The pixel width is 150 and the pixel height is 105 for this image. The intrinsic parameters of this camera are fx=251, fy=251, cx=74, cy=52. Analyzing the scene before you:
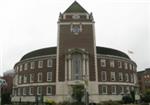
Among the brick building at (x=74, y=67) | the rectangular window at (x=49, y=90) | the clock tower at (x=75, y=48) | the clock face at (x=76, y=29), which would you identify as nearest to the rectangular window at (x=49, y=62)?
the brick building at (x=74, y=67)

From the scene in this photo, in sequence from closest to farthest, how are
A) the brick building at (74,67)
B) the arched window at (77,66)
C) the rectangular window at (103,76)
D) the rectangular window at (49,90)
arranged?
1. the arched window at (77,66)
2. the brick building at (74,67)
3. the rectangular window at (49,90)
4. the rectangular window at (103,76)

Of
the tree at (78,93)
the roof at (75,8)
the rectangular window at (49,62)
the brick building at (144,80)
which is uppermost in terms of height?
the roof at (75,8)

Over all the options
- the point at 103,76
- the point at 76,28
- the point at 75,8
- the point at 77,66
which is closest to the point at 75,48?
the point at 77,66

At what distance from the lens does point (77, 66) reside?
6400 cm

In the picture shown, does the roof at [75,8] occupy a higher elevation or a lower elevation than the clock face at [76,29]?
higher

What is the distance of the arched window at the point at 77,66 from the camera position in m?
62.9

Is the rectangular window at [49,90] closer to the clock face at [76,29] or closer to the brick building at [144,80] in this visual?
the clock face at [76,29]

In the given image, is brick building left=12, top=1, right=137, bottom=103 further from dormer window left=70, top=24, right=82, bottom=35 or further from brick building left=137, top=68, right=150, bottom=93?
brick building left=137, top=68, right=150, bottom=93

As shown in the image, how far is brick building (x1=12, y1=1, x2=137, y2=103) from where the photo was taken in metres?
63.1

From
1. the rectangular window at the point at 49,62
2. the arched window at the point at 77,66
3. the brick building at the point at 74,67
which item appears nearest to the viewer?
the arched window at the point at 77,66

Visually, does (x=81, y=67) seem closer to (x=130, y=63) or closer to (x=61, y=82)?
(x=61, y=82)

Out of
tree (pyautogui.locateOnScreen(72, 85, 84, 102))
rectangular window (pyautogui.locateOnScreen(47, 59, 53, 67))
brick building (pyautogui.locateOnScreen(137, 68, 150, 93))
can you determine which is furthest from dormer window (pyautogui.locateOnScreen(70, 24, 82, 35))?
brick building (pyautogui.locateOnScreen(137, 68, 150, 93))

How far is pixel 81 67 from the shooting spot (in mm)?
63656

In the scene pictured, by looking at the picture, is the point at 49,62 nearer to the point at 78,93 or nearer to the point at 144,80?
the point at 78,93
